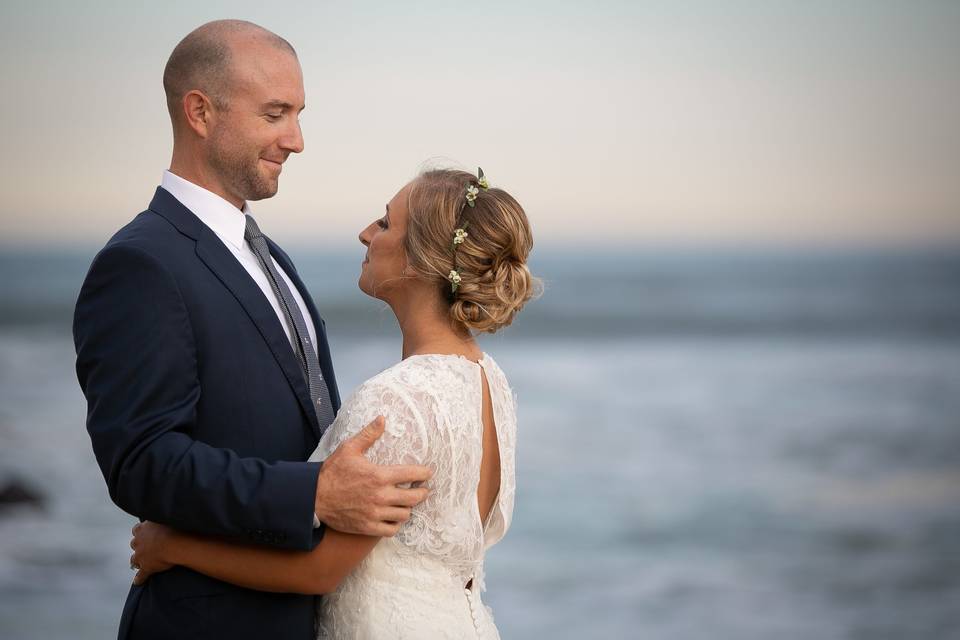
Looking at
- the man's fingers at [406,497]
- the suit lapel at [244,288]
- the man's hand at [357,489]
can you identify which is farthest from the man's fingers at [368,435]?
the suit lapel at [244,288]

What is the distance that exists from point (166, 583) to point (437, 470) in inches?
22.7

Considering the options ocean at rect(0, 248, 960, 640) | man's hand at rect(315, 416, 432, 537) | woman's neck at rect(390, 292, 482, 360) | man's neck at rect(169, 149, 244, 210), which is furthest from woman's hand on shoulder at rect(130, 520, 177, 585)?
ocean at rect(0, 248, 960, 640)

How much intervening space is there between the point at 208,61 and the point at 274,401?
74cm

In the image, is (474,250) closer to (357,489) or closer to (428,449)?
(428,449)

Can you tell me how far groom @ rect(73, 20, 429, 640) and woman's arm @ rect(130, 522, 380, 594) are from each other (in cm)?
4

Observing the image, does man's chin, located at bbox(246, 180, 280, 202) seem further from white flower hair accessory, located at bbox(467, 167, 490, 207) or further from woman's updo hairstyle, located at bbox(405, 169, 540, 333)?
white flower hair accessory, located at bbox(467, 167, 490, 207)

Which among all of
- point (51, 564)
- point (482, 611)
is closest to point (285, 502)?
point (482, 611)

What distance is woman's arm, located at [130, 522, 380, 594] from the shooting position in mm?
2107

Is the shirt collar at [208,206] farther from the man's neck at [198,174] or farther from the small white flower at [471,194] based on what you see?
the small white flower at [471,194]

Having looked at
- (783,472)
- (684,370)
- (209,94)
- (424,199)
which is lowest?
(424,199)

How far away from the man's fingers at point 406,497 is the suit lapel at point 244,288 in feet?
1.03

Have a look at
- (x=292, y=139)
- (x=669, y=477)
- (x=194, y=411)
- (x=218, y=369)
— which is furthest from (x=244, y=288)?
(x=669, y=477)

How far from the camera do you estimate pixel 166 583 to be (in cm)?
217

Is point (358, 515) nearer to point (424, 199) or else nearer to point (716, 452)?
point (424, 199)
